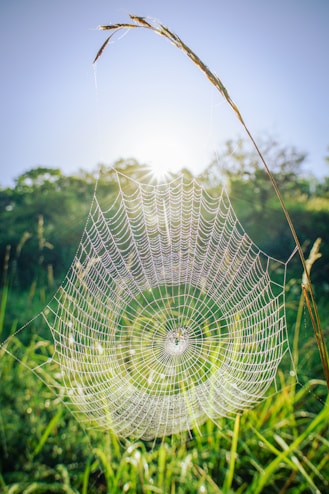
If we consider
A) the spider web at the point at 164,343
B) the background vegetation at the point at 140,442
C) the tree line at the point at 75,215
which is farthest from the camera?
the tree line at the point at 75,215

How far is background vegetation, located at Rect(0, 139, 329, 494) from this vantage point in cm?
222

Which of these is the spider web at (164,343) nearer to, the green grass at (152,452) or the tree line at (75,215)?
the green grass at (152,452)

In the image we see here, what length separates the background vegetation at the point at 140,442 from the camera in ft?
7.27

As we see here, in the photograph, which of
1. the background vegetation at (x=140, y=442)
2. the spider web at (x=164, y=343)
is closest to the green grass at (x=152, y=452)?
the background vegetation at (x=140, y=442)

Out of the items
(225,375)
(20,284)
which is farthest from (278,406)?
(20,284)

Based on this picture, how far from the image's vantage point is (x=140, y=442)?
2.25 m

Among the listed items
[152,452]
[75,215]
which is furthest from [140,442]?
[75,215]

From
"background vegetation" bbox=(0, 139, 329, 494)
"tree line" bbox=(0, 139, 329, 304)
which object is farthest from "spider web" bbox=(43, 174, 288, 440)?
"tree line" bbox=(0, 139, 329, 304)

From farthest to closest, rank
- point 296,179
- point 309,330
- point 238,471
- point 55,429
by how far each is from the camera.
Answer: point 296,179
point 309,330
point 55,429
point 238,471

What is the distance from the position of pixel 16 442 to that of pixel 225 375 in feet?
5.66

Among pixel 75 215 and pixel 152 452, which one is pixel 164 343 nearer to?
pixel 152 452

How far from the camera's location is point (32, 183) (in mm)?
8633

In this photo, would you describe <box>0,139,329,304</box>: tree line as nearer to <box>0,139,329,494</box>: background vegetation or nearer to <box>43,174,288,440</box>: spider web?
<box>0,139,329,494</box>: background vegetation

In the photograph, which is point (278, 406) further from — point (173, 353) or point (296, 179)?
point (296, 179)
